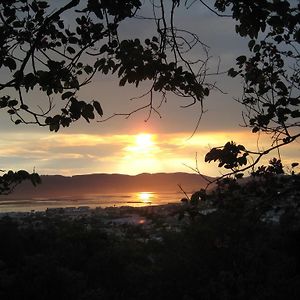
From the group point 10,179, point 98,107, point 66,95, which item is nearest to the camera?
point 98,107

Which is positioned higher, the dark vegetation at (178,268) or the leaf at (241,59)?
the leaf at (241,59)

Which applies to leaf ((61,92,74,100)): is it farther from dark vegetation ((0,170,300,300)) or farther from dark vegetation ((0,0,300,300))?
dark vegetation ((0,170,300,300))

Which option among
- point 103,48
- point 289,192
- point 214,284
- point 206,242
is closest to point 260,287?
point 214,284

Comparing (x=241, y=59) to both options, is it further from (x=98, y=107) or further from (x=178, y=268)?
(x=178, y=268)

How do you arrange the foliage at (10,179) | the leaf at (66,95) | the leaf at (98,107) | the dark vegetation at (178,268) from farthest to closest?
the dark vegetation at (178,268) < the foliage at (10,179) < the leaf at (66,95) < the leaf at (98,107)

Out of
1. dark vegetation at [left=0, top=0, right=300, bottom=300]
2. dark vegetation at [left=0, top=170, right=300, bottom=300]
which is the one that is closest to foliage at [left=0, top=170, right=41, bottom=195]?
dark vegetation at [left=0, top=0, right=300, bottom=300]

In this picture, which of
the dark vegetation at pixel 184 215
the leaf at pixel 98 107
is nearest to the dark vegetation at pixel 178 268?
the dark vegetation at pixel 184 215

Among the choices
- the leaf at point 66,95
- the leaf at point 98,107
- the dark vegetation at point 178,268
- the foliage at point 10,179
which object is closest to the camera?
the leaf at point 98,107

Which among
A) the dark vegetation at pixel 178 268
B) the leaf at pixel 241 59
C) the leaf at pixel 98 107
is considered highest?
the leaf at pixel 241 59

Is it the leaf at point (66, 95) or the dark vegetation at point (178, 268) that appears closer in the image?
the leaf at point (66, 95)

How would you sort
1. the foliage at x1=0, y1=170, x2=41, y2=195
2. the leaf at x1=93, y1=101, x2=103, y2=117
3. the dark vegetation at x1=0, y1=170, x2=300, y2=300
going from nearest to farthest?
the leaf at x1=93, y1=101, x2=103, y2=117, the foliage at x1=0, y1=170, x2=41, y2=195, the dark vegetation at x1=0, y1=170, x2=300, y2=300

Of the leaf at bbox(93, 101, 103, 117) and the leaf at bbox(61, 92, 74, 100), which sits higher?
the leaf at bbox(61, 92, 74, 100)

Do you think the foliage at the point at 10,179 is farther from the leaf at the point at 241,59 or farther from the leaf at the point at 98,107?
the leaf at the point at 241,59

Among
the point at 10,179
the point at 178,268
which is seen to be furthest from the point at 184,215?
the point at 178,268
